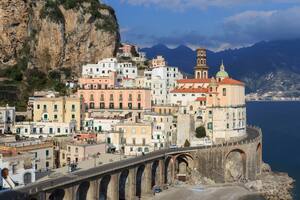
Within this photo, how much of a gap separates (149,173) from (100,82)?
102 ft

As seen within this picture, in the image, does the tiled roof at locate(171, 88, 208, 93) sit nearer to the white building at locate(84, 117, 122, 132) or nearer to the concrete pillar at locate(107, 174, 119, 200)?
the white building at locate(84, 117, 122, 132)

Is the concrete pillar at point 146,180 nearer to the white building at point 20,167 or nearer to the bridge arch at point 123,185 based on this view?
the bridge arch at point 123,185

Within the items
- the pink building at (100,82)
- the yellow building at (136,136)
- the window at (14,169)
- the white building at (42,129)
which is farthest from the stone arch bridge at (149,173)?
the pink building at (100,82)

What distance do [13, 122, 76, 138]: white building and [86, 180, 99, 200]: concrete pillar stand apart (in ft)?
73.4

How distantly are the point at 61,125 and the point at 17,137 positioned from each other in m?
7.67

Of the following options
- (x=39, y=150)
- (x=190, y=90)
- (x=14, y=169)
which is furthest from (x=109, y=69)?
(x=14, y=169)

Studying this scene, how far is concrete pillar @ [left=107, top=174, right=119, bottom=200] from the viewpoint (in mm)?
62184

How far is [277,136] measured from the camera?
140375 millimetres

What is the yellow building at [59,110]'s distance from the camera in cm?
8506

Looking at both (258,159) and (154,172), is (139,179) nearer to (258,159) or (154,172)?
(154,172)

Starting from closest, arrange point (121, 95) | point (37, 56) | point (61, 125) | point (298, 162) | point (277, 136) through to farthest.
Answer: point (61, 125) → point (121, 95) → point (298, 162) → point (37, 56) → point (277, 136)

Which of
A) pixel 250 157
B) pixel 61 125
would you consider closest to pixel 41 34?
pixel 61 125

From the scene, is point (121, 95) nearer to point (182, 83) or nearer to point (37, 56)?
point (182, 83)

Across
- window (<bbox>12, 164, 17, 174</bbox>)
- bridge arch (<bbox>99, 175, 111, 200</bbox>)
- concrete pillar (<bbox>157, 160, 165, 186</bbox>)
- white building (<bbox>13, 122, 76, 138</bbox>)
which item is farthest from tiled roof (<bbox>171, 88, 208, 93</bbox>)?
window (<bbox>12, 164, 17, 174</bbox>)
